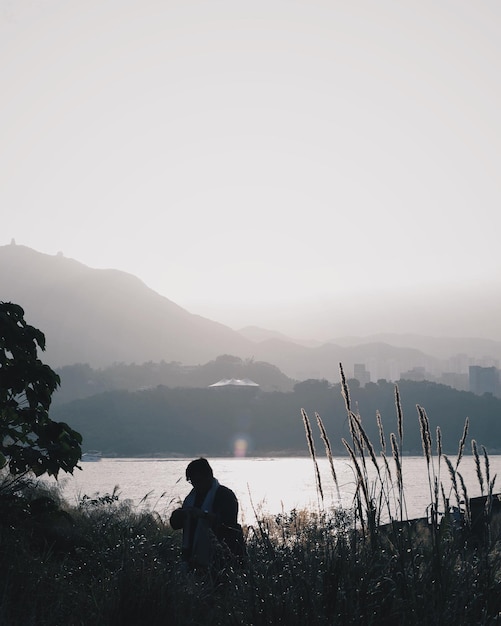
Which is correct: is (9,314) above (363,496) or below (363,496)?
above

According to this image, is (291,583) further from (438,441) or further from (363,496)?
(438,441)

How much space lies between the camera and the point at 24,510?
245 inches

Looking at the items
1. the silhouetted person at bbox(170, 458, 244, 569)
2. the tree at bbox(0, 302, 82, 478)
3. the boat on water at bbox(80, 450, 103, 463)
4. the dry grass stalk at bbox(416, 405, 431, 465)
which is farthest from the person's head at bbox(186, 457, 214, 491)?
the boat on water at bbox(80, 450, 103, 463)

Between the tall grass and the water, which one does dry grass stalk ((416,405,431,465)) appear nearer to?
the tall grass

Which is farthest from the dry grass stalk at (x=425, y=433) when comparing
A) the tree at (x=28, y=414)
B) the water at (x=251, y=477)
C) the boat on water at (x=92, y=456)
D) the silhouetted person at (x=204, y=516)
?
the boat on water at (x=92, y=456)

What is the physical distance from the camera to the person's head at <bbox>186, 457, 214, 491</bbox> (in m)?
5.79

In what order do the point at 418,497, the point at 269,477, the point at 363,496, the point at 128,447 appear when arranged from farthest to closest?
1. the point at 128,447
2. the point at 269,477
3. the point at 418,497
4. the point at 363,496

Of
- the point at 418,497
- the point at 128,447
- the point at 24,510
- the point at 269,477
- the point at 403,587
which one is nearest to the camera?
the point at 403,587

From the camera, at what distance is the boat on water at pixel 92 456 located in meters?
183

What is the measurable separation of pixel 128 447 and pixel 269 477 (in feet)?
209

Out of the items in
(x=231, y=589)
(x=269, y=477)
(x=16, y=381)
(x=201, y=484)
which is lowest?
(x=269, y=477)

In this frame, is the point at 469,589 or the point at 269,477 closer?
the point at 469,589

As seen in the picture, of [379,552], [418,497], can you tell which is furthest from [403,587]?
[418,497]

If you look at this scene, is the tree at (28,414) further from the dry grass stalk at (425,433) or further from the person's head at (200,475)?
the dry grass stalk at (425,433)
